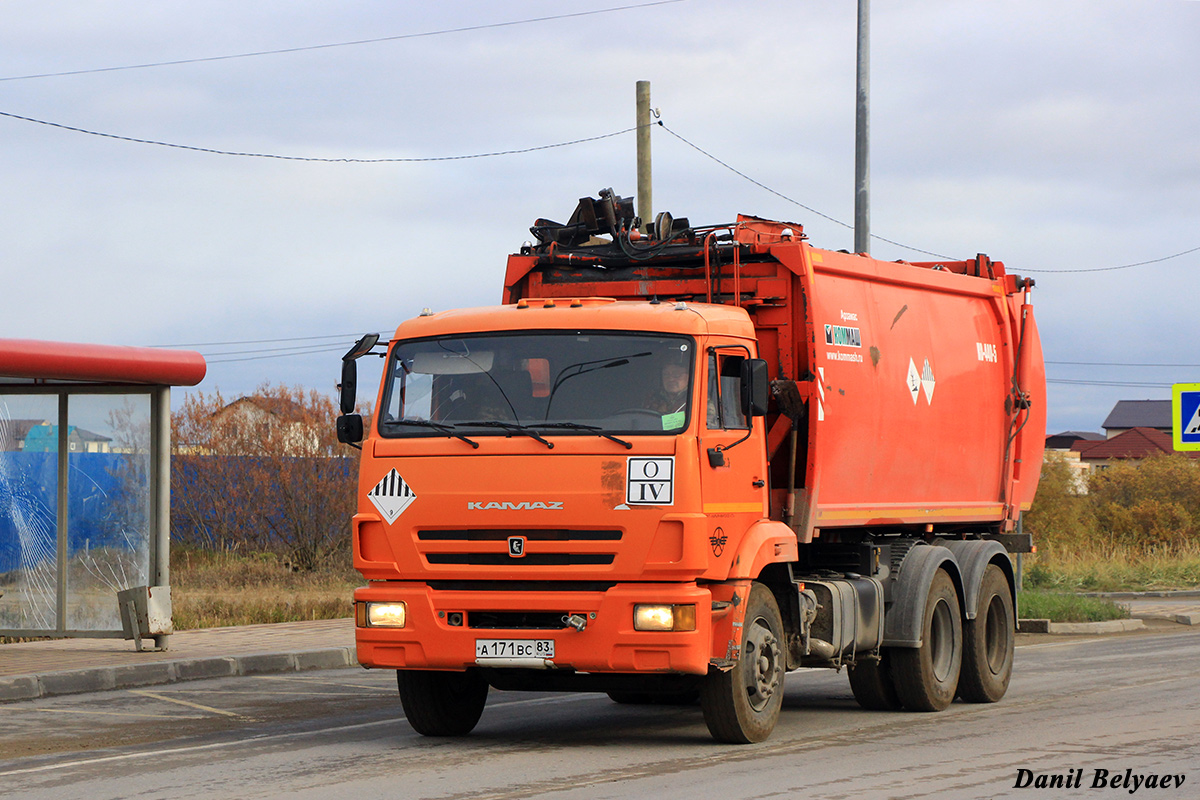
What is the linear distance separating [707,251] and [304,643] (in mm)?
8005

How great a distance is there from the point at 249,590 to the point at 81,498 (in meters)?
10.4

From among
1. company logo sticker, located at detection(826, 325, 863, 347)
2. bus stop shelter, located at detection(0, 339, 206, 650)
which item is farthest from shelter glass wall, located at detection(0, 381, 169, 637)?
company logo sticker, located at detection(826, 325, 863, 347)

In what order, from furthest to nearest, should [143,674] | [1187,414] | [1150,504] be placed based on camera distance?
1. [1150,504]
2. [1187,414]
3. [143,674]

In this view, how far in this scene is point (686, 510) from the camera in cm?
888

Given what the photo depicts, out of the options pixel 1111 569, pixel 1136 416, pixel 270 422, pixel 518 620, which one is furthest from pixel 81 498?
pixel 1136 416

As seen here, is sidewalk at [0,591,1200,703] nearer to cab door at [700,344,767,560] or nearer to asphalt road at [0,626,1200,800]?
asphalt road at [0,626,1200,800]

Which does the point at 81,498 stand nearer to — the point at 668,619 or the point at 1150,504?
the point at 668,619

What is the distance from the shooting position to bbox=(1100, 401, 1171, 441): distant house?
113188 mm

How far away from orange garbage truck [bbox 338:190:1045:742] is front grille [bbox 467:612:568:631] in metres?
0.01

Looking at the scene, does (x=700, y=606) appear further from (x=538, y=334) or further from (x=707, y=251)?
(x=707, y=251)

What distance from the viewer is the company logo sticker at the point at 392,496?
9289 millimetres

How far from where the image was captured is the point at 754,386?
948 cm

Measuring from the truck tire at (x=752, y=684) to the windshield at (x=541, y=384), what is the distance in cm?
148

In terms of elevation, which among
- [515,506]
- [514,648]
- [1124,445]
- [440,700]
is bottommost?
[440,700]
